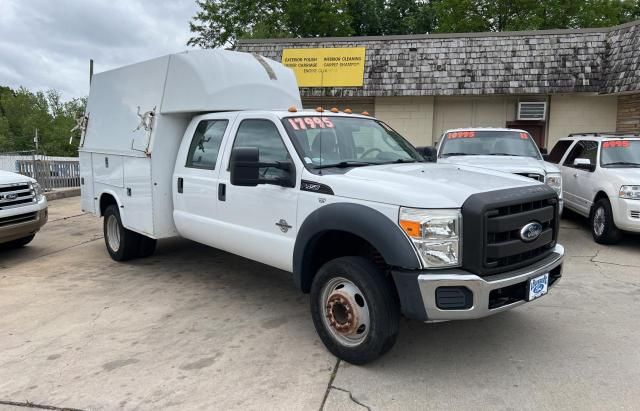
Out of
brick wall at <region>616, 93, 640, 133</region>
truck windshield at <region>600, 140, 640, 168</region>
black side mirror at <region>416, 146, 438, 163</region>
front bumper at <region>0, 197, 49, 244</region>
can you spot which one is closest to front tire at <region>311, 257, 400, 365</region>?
black side mirror at <region>416, 146, 438, 163</region>

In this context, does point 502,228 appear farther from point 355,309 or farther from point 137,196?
point 137,196

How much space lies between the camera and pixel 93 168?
7.45 meters

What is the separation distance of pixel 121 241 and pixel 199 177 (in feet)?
7.02

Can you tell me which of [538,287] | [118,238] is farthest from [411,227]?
[118,238]

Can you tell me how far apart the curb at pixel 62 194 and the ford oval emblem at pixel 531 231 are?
45.7 feet

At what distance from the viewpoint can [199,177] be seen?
5492 mm

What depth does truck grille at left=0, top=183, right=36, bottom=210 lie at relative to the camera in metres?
7.11

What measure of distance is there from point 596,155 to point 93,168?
8184 millimetres

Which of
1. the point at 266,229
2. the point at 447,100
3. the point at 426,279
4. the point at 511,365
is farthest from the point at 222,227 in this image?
the point at 447,100

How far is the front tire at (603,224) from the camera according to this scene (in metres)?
7.80

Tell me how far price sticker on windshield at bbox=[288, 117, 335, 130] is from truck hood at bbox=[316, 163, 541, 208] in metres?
0.66

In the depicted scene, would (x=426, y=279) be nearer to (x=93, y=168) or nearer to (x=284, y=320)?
(x=284, y=320)

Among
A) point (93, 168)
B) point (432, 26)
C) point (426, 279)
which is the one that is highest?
point (432, 26)

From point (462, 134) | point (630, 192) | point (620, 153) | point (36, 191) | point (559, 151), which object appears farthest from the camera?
point (559, 151)
